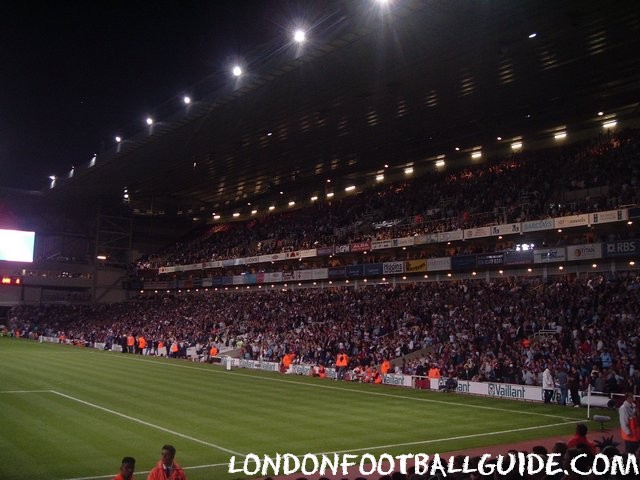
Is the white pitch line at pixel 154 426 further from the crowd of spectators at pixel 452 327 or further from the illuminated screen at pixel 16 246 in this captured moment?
the illuminated screen at pixel 16 246

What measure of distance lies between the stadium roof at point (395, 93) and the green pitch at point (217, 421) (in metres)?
Answer: 15.0

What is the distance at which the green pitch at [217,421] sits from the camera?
1295 centimetres

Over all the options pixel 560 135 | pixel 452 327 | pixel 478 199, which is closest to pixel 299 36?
pixel 452 327

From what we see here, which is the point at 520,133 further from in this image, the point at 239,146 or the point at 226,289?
the point at 226,289

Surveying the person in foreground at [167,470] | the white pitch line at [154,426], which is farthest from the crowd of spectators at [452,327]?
the person in foreground at [167,470]

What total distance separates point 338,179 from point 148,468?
4739 cm

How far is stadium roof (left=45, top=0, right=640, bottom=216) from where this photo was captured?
81.0 feet

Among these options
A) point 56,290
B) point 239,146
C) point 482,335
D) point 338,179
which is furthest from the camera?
point 56,290

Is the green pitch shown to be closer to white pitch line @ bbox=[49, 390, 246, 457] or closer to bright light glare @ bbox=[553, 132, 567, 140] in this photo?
white pitch line @ bbox=[49, 390, 246, 457]

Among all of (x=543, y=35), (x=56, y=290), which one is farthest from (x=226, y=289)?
(x=543, y=35)

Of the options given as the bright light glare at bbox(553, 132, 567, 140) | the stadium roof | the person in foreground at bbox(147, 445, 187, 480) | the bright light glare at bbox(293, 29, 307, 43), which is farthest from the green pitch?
the bright light glare at bbox(553, 132, 567, 140)

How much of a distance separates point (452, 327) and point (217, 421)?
60.9 ft

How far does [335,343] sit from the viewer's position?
3631 cm

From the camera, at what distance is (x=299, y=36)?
26391 mm
